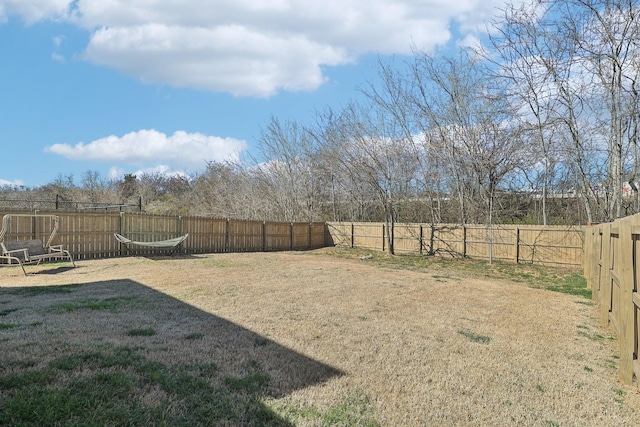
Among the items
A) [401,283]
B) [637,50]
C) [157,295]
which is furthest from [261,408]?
[637,50]

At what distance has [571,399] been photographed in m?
2.68

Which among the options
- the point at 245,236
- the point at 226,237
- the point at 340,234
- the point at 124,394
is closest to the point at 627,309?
the point at 124,394

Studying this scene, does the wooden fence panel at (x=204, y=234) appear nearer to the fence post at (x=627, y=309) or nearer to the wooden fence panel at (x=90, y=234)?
the wooden fence panel at (x=90, y=234)

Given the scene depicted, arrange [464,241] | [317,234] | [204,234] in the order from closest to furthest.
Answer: [204,234]
[464,241]
[317,234]

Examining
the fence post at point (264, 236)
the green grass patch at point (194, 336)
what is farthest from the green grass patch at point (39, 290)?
the fence post at point (264, 236)

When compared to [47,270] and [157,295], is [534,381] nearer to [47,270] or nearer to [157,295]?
[157,295]

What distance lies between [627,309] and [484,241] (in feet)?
36.4

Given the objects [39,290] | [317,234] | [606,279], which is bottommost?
→ [317,234]

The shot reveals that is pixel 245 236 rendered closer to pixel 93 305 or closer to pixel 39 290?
pixel 39 290

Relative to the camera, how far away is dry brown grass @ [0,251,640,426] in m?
2.46

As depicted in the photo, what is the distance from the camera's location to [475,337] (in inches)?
157

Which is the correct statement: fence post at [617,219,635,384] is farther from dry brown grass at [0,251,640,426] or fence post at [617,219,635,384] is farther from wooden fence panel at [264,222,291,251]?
wooden fence panel at [264,222,291,251]

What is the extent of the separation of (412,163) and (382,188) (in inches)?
70.4

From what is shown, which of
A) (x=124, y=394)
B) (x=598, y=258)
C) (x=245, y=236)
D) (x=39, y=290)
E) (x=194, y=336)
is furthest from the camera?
(x=245, y=236)
